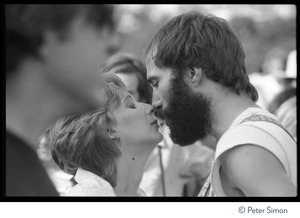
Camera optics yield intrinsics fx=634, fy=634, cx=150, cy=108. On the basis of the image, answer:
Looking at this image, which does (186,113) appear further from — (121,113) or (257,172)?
(257,172)

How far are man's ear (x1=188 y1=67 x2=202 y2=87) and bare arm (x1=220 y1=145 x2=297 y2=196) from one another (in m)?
0.50

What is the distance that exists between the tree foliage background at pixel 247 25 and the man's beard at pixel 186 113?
432cm

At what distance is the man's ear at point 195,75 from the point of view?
8.23 feet

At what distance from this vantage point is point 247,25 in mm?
8211

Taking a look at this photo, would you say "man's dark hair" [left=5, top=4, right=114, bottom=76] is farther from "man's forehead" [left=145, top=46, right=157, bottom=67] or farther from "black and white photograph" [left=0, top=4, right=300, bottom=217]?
"man's forehead" [left=145, top=46, right=157, bottom=67]

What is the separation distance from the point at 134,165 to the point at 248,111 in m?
0.57

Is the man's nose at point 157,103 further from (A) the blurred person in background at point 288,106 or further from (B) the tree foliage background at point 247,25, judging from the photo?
(B) the tree foliage background at point 247,25

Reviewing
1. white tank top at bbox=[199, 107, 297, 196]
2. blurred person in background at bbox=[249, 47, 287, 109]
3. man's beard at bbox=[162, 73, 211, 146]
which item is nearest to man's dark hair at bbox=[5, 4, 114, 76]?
white tank top at bbox=[199, 107, 297, 196]

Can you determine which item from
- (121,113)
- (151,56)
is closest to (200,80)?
(151,56)

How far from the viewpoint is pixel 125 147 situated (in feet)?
8.45

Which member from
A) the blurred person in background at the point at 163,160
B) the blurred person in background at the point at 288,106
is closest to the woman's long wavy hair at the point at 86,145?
the blurred person in background at the point at 163,160
